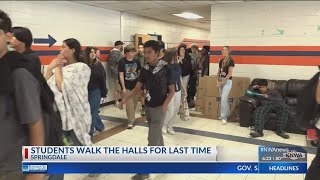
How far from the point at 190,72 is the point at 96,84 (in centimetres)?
312

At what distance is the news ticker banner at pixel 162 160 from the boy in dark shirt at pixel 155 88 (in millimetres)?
1634

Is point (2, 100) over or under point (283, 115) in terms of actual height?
over

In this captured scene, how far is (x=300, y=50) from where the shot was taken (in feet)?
18.9

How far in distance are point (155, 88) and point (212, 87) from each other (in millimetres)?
3399

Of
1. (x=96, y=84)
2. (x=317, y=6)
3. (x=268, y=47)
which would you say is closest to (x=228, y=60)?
(x=268, y=47)

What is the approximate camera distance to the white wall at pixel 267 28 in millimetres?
5652

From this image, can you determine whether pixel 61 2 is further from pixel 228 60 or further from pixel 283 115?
pixel 283 115

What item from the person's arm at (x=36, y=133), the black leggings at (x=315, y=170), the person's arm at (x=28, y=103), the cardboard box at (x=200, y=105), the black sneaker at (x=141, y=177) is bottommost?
the black sneaker at (x=141, y=177)

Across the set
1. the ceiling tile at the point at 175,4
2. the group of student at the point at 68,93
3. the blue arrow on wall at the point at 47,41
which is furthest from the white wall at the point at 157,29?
the group of student at the point at 68,93

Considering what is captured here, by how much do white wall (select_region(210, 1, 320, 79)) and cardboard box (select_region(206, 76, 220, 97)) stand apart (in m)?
0.65

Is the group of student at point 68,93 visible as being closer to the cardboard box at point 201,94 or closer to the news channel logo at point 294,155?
the news channel logo at point 294,155

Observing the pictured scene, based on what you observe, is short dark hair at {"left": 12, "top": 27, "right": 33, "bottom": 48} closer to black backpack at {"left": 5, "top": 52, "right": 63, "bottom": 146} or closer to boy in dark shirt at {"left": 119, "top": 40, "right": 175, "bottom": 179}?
black backpack at {"left": 5, "top": 52, "right": 63, "bottom": 146}

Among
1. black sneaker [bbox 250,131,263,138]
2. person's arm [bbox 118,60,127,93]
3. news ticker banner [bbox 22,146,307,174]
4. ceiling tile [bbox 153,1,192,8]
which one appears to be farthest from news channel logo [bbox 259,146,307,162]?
Answer: ceiling tile [bbox 153,1,192,8]

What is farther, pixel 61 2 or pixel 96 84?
pixel 61 2
